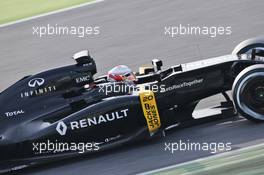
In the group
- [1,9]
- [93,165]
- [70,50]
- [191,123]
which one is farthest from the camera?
[1,9]

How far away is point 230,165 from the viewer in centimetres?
863

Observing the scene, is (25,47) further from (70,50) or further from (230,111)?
(230,111)

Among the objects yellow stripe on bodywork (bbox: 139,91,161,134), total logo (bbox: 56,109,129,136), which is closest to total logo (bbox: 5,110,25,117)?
total logo (bbox: 56,109,129,136)

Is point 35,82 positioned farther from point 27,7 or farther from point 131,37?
point 27,7

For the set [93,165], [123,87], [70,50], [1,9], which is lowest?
[93,165]

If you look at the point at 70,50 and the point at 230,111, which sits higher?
the point at 70,50

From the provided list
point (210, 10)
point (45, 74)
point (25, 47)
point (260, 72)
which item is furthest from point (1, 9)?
point (260, 72)

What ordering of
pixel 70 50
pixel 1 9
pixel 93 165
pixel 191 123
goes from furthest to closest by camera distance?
pixel 1 9 < pixel 70 50 < pixel 191 123 < pixel 93 165

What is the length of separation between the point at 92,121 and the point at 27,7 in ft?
33.8

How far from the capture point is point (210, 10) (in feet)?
53.7

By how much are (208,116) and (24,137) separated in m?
2.71

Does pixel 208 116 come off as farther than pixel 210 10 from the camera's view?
No

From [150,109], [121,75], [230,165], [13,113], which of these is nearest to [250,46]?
[121,75]

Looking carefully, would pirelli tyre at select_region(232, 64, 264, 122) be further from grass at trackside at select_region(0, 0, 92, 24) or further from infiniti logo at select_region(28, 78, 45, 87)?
grass at trackside at select_region(0, 0, 92, 24)
